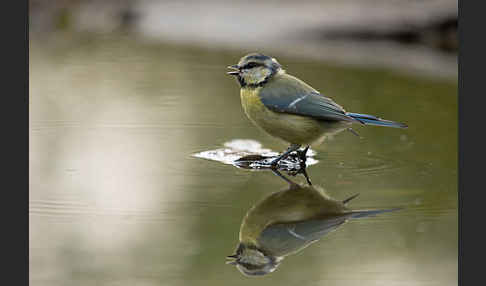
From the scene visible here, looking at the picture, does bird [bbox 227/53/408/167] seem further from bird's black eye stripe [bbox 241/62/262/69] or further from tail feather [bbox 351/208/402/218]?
Result: tail feather [bbox 351/208/402/218]

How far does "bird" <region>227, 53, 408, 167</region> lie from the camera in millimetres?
5223

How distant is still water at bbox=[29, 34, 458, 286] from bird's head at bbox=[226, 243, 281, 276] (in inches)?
1.9

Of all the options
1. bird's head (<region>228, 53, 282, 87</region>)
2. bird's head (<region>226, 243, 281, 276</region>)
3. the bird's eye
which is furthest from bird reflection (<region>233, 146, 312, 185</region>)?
bird's head (<region>226, 243, 281, 276</region>)

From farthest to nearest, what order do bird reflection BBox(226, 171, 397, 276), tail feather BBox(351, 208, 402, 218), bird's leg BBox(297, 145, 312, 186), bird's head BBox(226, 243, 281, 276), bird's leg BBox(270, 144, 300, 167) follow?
bird's leg BBox(270, 144, 300, 167) → bird's leg BBox(297, 145, 312, 186) → tail feather BBox(351, 208, 402, 218) → bird reflection BBox(226, 171, 397, 276) → bird's head BBox(226, 243, 281, 276)

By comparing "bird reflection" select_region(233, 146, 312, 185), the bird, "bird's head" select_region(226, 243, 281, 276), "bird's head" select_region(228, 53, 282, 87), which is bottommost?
"bird's head" select_region(226, 243, 281, 276)

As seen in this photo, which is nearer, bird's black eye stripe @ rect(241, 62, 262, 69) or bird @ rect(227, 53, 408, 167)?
bird @ rect(227, 53, 408, 167)

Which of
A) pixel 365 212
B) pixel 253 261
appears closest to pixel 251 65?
pixel 365 212

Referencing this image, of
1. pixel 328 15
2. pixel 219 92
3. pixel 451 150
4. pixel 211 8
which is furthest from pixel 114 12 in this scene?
pixel 451 150

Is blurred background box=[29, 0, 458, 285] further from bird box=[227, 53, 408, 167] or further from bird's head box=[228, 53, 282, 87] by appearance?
bird's head box=[228, 53, 282, 87]

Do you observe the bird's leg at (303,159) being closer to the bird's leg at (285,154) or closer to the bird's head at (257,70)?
the bird's leg at (285,154)

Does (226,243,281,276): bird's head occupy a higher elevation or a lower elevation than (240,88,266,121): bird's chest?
lower

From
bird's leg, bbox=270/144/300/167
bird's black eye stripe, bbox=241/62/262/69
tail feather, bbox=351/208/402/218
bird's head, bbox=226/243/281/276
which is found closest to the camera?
bird's head, bbox=226/243/281/276

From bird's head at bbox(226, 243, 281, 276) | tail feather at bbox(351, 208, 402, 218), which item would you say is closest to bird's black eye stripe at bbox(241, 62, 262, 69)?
tail feather at bbox(351, 208, 402, 218)

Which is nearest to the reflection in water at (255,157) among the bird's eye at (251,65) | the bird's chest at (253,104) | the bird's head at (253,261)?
the bird's chest at (253,104)
